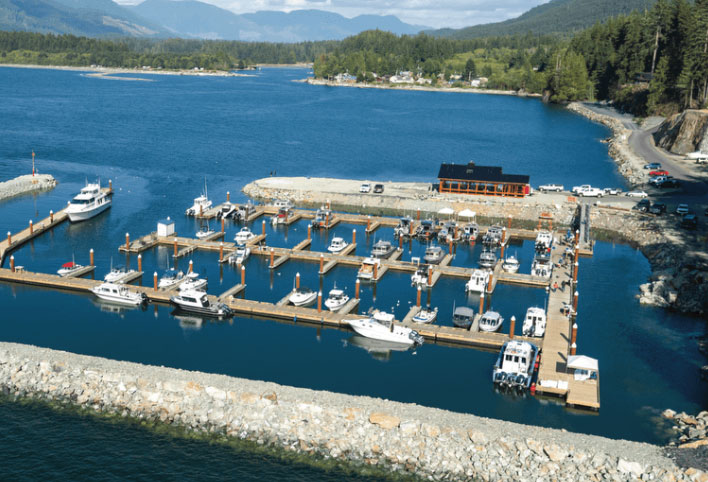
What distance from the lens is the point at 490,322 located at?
5291 cm

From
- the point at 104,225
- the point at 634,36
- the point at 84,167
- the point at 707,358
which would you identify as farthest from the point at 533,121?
the point at 707,358

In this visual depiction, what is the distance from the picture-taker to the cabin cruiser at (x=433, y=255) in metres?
68.3

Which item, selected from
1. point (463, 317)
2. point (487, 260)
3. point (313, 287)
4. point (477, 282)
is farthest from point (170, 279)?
point (487, 260)

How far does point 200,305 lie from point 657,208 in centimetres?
5455

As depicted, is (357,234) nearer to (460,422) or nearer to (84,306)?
(84,306)

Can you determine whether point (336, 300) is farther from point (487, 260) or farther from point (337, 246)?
point (487, 260)

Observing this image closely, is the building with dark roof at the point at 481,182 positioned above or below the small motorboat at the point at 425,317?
above

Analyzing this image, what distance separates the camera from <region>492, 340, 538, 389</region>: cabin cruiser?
44562 millimetres

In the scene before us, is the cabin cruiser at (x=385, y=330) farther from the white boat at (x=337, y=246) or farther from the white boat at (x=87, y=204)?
the white boat at (x=87, y=204)

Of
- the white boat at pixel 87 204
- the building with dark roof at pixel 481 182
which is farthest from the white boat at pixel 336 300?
the white boat at pixel 87 204

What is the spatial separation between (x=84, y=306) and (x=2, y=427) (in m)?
20.1

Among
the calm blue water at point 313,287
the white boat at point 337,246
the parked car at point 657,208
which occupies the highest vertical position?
the parked car at point 657,208

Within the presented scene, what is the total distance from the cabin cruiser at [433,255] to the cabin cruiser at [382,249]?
3648mm

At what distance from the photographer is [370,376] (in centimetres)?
4747
